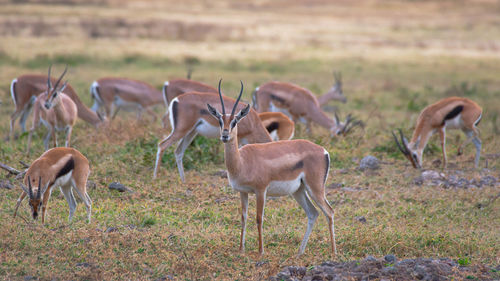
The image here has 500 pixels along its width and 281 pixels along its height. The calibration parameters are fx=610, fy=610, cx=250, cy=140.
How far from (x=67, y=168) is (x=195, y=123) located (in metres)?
2.16

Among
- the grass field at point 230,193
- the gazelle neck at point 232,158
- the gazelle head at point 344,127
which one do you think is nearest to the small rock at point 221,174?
the grass field at point 230,193

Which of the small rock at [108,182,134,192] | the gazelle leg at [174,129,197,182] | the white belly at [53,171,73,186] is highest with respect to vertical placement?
the white belly at [53,171,73,186]

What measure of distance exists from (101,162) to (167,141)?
1.04m

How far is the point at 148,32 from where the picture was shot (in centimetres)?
3094

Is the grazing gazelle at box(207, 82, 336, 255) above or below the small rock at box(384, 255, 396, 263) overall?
above

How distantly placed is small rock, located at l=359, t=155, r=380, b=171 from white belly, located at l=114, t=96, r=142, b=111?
203 inches

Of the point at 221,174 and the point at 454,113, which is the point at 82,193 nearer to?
the point at 221,174

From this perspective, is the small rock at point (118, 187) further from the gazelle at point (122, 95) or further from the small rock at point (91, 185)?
the gazelle at point (122, 95)

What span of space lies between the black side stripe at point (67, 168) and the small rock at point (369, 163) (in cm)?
414

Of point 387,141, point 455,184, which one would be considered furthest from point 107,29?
point 455,184

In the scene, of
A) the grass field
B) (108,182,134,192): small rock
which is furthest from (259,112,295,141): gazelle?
(108,182,134,192): small rock

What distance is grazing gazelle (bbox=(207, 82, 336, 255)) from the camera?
5297 mm

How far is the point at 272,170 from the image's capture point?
17.7 feet

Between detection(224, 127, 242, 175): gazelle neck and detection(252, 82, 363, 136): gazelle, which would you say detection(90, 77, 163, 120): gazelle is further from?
detection(224, 127, 242, 175): gazelle neck
